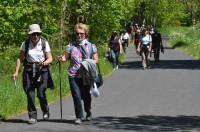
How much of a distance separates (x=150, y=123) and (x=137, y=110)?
221 centimetres

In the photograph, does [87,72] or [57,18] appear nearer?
[87,72]

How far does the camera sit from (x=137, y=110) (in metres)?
14.2

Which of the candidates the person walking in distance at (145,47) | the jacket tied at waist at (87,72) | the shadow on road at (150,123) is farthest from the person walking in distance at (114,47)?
the jacket tied at waist at (87,72)

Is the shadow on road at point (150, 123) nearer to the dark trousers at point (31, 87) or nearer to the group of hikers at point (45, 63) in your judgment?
the group of hikers at point (45, 63)

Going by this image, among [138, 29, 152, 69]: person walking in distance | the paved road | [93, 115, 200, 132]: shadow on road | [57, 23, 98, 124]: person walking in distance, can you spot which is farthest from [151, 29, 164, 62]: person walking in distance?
[57, 23, 98, 124]: person walking in distance

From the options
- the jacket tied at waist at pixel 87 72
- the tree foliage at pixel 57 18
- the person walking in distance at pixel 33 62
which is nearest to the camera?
the jacket tied at waist at pixel 87 72

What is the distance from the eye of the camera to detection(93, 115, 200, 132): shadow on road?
1131 cm

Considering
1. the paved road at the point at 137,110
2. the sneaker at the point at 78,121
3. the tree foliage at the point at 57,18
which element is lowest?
the paved road at the point at 137,110

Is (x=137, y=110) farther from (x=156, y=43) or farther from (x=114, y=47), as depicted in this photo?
(x=156, y=43)

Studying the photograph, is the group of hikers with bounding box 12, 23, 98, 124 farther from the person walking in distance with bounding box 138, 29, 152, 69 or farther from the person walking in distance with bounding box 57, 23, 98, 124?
the person walking in distance with bounding box 138, 29, 152, 69

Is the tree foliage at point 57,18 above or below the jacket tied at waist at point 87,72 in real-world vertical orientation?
above

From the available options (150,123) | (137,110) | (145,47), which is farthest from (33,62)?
(145,47)

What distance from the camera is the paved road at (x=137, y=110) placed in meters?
11.3

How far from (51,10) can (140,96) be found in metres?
16.4
